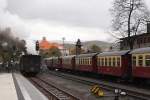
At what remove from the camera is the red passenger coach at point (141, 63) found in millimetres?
27078

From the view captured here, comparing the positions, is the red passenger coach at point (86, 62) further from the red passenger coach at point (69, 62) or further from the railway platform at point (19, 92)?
the railway platform at point (19, 92)

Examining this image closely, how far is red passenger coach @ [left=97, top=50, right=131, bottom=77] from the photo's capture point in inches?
1261

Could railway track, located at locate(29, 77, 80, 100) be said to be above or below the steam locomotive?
below

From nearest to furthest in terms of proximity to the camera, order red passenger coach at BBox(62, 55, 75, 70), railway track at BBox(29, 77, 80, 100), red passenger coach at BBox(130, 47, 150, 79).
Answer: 1. railway track at BBox(29, 77, 80, 100)
2. red passenger coach at BBox(130, 47, 150, 79)
3. red passenger coach at BBox(62, 55, 75, 70)

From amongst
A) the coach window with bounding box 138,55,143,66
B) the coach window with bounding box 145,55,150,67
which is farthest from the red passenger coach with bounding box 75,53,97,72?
the coach window with bounding box 145,55,150,67

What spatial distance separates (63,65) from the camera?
6700 cm

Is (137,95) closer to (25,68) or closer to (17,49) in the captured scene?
(25,68)

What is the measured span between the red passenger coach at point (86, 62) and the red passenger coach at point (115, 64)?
2262mm

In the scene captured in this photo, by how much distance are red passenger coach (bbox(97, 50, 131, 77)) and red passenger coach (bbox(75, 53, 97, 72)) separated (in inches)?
89.1

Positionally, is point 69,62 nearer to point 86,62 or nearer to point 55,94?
point 86,62

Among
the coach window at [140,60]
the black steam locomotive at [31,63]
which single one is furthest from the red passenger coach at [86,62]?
the coach window at [140,60]

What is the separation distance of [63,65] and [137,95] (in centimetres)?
4387

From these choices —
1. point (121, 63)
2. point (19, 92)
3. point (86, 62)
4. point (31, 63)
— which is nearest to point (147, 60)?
point (121, 63)

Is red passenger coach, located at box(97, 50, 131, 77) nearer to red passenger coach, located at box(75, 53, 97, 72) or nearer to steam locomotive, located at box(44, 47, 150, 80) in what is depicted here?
steam locomotive, located at box(44, 47, 150, 80)
